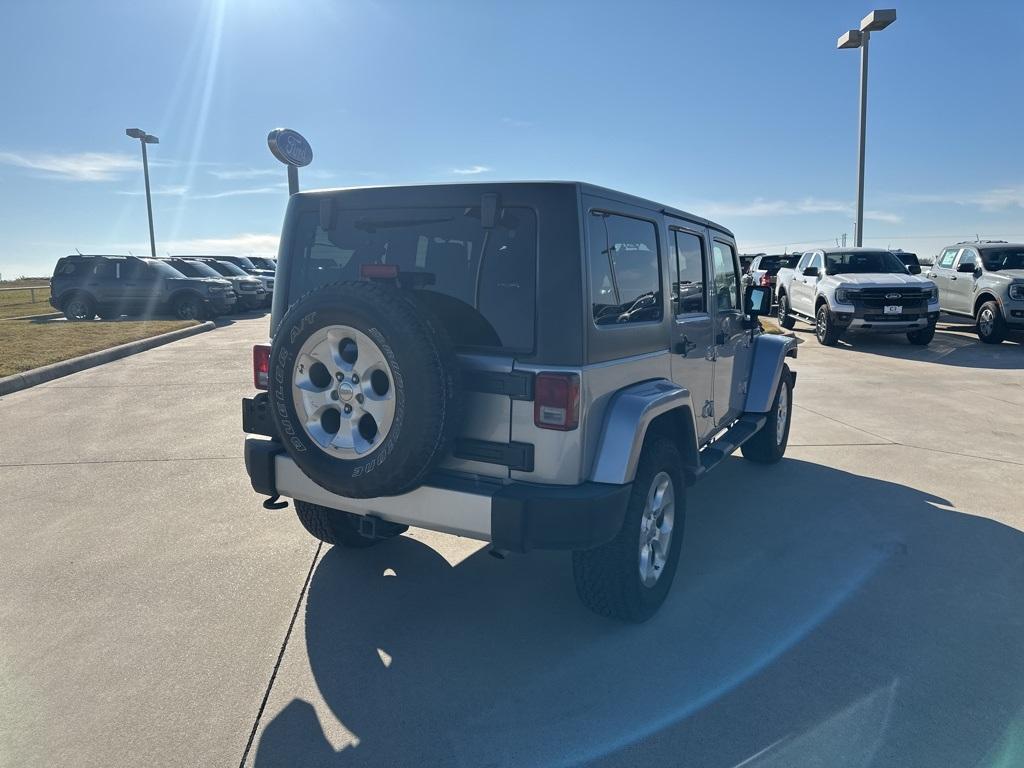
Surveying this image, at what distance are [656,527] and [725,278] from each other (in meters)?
2.19

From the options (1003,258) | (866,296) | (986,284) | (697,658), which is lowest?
(697,658)

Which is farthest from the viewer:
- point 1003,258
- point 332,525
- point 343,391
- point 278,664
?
point 1003,258

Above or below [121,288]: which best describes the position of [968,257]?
above

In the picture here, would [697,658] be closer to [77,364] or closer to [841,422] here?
[841,422]

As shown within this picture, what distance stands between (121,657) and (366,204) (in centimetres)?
226

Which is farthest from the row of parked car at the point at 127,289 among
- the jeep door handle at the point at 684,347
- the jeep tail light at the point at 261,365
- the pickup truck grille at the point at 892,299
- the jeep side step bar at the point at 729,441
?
the jeep door handle at the point at 684,347

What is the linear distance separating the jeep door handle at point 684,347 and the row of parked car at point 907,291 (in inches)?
424

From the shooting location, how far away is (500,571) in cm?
392

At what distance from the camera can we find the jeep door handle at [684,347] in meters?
3.81

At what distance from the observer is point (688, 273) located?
4125mm

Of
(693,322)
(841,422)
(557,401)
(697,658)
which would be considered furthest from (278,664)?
(841,422)

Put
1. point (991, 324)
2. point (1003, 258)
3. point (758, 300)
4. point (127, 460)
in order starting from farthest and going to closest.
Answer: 1. point (1003, 258)
2. point (991, 324)
3. point (127, 460)
4. point (758, 300)

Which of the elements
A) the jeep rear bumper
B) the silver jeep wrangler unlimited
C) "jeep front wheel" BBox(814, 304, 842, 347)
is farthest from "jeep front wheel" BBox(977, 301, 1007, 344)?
the jeep rear bumper

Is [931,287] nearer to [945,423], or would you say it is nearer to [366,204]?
[945,423]
